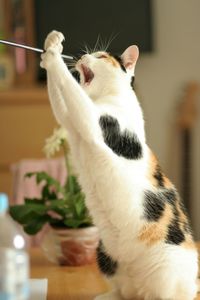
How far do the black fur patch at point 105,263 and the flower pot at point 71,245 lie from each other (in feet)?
0.72

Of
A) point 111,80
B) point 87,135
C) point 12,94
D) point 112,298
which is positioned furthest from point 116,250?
point 12,94

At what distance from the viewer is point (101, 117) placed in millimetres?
977

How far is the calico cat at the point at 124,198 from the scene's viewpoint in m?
0.94

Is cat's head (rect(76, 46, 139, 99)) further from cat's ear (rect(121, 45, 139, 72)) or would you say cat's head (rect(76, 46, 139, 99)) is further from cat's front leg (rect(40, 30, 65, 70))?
cat's front leg (rect(40, 30, 65, 70))

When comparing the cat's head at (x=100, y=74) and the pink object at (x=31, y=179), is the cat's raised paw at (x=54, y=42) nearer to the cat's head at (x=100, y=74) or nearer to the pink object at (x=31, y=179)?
the cat's head at (x=100, y=74)

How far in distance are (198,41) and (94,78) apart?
218 centimetres

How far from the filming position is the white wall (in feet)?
10.3

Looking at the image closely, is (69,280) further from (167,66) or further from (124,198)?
(167,66)

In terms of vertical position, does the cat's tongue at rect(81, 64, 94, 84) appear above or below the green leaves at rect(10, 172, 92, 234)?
above

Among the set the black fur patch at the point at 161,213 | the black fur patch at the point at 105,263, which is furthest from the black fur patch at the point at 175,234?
the black fur patch at the point at 105,263

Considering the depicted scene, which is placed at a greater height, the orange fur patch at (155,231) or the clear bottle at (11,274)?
the clear bottle at (11,274)

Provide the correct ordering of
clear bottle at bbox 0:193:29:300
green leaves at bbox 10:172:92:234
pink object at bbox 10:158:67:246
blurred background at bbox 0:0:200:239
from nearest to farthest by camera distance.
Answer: clear bottle at bbox 0:193:29:300, green leaves at bbox 10:172:92:234, pink object at bbox 10:158:67:246, blurred background at bbox 0:0:200:239

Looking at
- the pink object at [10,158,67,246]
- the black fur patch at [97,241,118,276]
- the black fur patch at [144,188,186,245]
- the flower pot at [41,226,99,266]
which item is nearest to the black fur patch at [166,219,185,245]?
the black fur patch at [144,188,186,245]

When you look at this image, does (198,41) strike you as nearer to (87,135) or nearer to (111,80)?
(111,80)
